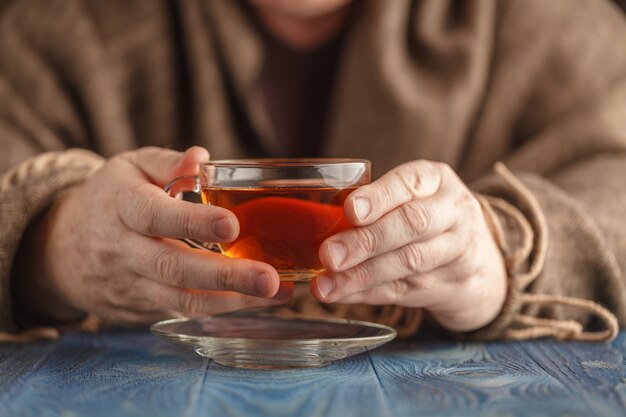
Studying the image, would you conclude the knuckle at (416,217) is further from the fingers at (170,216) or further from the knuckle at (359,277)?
the fingers at (170,216)

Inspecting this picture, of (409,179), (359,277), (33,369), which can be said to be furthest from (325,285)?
(33,369)

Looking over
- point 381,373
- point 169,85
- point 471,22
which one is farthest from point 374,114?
point 381,373

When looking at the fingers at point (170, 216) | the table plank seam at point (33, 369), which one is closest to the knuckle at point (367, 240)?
the fingers at point (170, 216)

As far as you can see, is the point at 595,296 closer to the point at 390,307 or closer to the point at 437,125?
the point at 390,307

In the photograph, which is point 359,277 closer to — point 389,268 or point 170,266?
point 389,268

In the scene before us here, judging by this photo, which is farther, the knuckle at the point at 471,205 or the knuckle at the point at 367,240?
the knuckle at the point at 471,205

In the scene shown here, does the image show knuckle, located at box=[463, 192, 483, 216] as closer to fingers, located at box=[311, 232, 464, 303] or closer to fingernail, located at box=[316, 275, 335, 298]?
fingers, located at box=[311, 232, 464, 303]
